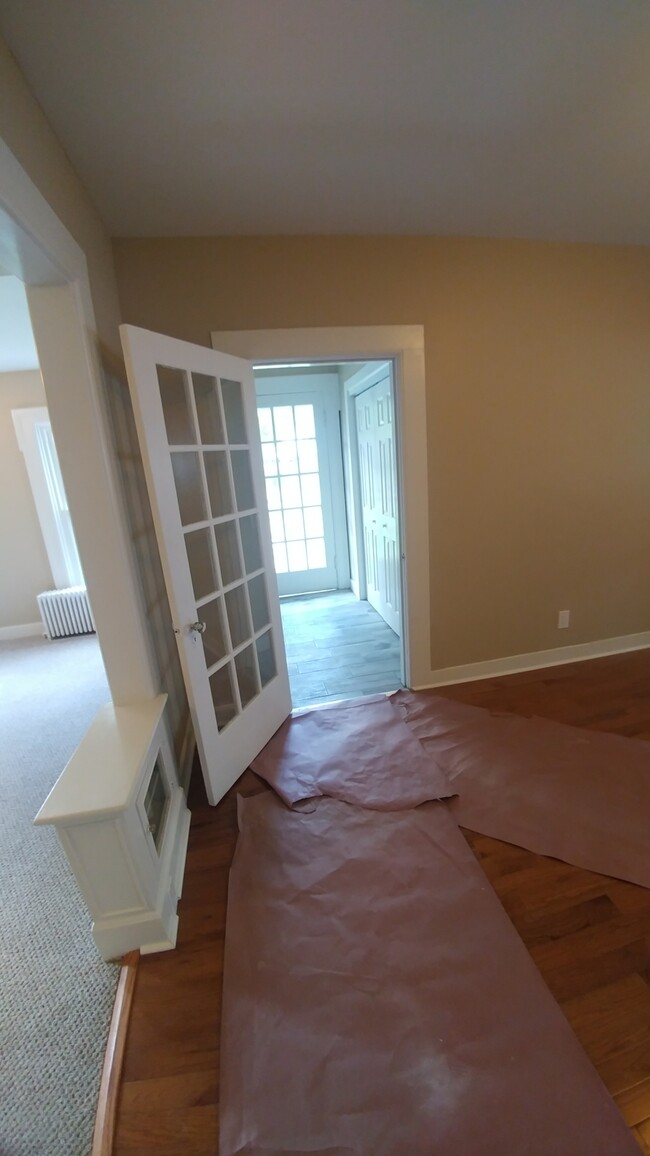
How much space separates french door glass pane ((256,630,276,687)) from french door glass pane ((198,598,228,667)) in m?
0.26

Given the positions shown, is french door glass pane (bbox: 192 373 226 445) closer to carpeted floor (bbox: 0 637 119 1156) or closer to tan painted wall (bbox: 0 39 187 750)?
tan painted wall (bbox: 0 39 187 750)

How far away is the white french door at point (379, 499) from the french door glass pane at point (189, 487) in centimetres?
150

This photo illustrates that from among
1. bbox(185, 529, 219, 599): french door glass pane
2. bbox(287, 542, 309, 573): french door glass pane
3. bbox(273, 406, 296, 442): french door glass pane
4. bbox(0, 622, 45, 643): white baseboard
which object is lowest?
bbox(0, 622, 45, 643): white baseboard

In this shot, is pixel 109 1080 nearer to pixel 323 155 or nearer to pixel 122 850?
pixel 122 850

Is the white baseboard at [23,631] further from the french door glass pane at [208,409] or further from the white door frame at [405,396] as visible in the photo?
the white door frame at [405,396]

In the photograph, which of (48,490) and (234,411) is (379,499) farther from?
(48,490)

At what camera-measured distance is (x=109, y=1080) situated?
984mm

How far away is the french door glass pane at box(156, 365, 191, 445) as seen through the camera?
5.16 ft

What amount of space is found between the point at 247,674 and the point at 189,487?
3.01 feet

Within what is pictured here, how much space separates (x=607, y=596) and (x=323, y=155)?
109 inches

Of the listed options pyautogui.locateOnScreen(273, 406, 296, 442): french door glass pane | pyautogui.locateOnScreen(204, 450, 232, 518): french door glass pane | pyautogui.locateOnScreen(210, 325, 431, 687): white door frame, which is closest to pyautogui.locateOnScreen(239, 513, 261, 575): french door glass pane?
pyautogui.locateOnScreen(204, 450, 232, 518): french door glass pane

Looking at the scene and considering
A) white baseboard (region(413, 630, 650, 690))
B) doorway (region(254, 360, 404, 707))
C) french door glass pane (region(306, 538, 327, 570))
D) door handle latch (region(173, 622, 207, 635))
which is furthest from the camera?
french door glass pane (region(306, 538, 327, 570))

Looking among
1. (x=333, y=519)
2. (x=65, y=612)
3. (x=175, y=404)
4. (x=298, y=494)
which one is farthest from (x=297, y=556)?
(x=175, y=404)

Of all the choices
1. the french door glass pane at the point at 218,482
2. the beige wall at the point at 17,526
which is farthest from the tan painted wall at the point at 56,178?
the beige wall at the point at 17,526
